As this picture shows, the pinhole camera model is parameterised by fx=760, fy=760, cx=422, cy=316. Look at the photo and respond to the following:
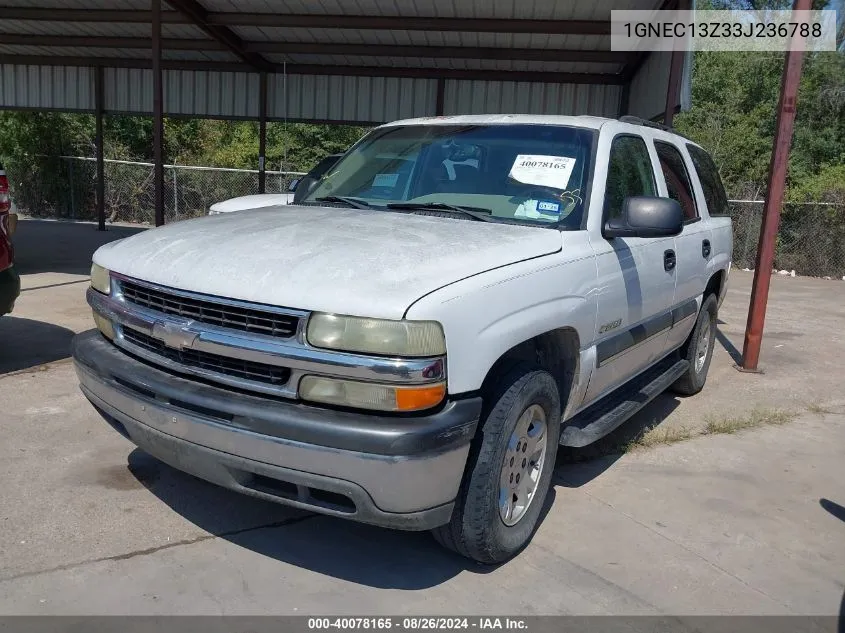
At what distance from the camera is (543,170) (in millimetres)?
3934

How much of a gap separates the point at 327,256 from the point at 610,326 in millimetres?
1671

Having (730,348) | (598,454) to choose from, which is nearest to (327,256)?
(598,454)

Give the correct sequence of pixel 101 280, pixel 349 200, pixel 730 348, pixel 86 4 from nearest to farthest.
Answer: pixel 101 280 < pixel 349 200 < pixel 730 348 < pixel 86 4

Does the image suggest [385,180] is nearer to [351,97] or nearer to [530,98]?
[530,98]

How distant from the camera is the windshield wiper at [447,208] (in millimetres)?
3760

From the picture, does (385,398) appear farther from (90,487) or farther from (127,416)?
(90,487)

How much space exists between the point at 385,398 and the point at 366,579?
0.99 meters

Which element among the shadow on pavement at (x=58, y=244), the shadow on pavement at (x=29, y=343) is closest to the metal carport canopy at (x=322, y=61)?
→ the shadow on pavement at (x=58, y=244)

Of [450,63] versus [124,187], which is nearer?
[450,63]

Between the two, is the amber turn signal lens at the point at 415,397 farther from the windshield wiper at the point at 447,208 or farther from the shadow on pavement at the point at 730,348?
the shadow on pavement at the point at 730,348

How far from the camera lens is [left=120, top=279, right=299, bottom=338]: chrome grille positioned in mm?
2742

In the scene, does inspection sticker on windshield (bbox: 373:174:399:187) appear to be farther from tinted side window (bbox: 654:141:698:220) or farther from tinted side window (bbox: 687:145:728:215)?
tinted side window (bbox: 687:145:728:215)
